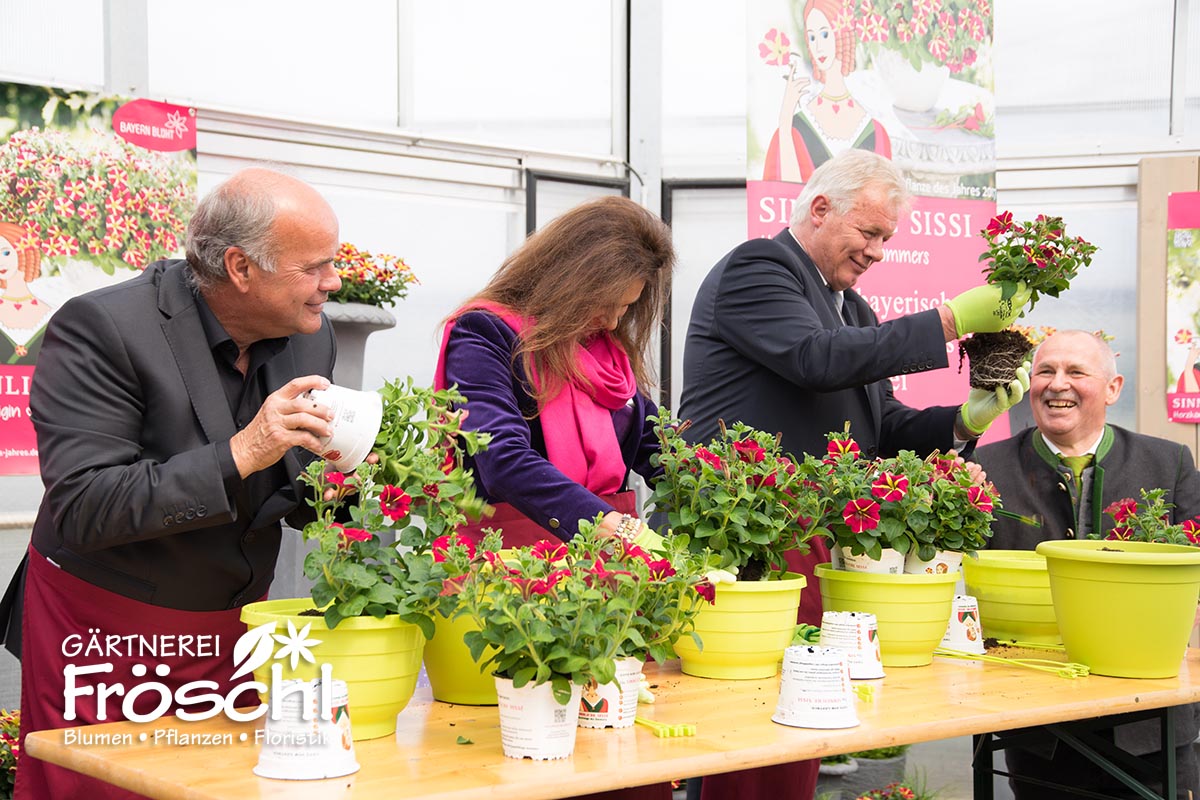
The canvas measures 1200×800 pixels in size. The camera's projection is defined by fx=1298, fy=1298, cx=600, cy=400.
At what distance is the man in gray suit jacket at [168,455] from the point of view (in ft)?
5.76

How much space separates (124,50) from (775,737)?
3.71 metres

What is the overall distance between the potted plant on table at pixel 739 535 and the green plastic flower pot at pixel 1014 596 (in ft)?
1.62

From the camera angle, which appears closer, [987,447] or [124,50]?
[987,447]

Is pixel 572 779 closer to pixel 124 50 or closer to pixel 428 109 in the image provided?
pixel 124 50

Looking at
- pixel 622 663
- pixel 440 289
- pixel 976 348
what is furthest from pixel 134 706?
pixel 440 289

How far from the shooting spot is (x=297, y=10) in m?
4.98

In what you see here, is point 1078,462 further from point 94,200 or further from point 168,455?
point 94,200

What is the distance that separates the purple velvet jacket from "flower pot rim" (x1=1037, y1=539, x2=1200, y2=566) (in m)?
0.70

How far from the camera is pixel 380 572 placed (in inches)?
65.1

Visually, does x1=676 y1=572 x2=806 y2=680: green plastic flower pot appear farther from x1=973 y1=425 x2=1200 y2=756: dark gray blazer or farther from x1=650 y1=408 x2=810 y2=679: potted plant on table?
x1=973 y1=425 x2=1200 y2=756: dark gray blazer

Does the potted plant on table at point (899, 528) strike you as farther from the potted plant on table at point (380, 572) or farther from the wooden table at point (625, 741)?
the potted plant on table at point (380, 572)

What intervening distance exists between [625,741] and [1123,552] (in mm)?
960

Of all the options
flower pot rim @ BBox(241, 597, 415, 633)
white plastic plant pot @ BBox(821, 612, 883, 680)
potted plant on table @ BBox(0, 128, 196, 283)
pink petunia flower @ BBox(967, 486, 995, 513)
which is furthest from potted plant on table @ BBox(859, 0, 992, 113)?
flower pot rim @ BBox(241, 597, 415, 633)

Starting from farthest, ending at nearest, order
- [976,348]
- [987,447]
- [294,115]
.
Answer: [294,115], [987,447], [976,348]
